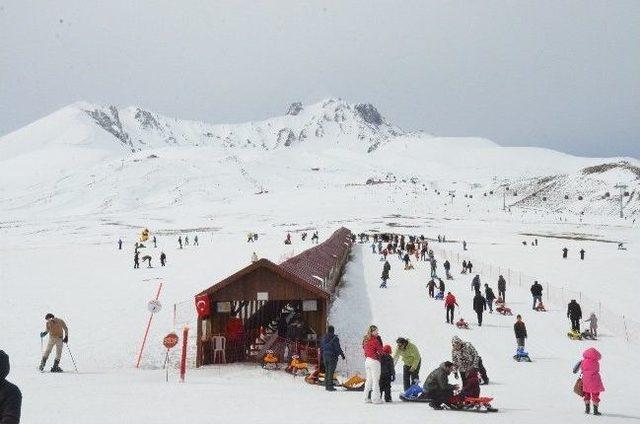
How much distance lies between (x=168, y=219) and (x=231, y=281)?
296ft

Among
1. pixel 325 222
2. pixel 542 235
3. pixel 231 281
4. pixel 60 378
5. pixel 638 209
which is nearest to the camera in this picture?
pixel 60 378

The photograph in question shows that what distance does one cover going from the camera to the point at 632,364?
17.3 metres

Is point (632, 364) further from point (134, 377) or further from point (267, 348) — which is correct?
point (134, 377)

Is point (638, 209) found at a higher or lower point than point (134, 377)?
higher

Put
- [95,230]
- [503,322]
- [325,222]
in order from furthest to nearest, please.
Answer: [325,222] < [95,230] < [503,322]

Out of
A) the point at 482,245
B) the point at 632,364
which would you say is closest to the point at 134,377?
the point at 632,364

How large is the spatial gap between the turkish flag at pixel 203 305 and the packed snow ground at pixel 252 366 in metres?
1.61

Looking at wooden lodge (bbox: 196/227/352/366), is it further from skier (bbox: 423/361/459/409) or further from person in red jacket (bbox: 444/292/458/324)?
person in red jacket (bbox: 444/292/458/324)

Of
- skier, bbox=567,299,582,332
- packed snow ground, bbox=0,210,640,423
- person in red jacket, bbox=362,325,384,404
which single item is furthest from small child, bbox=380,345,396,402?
skier, bbox=567,299,582,332

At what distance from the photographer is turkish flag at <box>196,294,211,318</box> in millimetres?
16438

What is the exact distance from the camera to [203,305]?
16.5 meters

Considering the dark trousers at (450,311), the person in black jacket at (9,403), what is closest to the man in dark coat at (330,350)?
the person in black jacket at (9,403)

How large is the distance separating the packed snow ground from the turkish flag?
5.29 ft

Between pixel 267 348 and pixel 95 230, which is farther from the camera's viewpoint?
pixel 95 230
